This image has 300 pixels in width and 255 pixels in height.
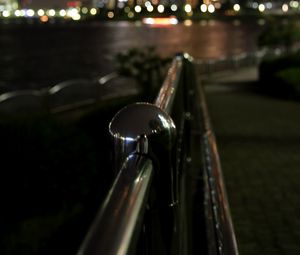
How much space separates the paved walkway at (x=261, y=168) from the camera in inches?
172

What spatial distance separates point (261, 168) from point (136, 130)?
528 centimetres

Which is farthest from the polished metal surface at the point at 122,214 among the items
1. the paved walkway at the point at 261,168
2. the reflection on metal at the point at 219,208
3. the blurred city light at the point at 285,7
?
the blurred city light at the point at 285,7

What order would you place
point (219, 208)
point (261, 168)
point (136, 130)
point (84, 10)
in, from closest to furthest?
point (136, 130) → point (219, 208) → point (261, 168) → point (84, 10)

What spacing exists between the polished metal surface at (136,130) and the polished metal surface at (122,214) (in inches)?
1.9

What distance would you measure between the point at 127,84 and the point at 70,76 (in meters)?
26.8

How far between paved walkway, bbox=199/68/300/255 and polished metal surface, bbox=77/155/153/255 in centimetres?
259

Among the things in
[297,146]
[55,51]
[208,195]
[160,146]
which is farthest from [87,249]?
[55,51]

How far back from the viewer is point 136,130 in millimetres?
1679

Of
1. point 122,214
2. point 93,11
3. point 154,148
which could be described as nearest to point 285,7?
point 93,11

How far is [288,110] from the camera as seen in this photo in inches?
470

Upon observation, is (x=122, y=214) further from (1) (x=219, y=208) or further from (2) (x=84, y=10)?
(2) (x=84, y=10)

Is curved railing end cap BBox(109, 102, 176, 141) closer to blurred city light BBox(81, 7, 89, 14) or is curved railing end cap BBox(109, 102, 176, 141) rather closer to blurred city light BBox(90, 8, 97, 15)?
blurred city light BBox(81, 7, 89, 14)

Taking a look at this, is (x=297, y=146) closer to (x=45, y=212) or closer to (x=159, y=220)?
(x=45, y=212)

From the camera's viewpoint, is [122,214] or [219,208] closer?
[122,214]
